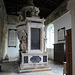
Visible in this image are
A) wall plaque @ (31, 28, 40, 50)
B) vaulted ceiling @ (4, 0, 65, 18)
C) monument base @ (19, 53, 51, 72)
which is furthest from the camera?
vaulted ceiling @ (4, 0, 65, 18)

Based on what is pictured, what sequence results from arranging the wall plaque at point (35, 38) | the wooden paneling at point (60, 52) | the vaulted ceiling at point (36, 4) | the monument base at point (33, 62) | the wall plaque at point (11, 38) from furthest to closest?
the wall plaque at point (11, 38) < the vaulted ceiling at point (36, 4) < the wooden paneling at point (60, 52) < the wall plaque at point (35, 38) < the monument base at point (33, 62)

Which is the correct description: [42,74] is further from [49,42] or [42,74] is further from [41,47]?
[49,42]

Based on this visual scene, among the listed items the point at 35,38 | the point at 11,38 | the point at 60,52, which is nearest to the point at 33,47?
the point at 35,38

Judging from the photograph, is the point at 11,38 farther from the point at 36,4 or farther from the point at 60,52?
the point at 60,52

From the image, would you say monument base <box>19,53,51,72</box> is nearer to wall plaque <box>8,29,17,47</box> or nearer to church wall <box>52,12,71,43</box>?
church wall <box>52,12,71,43</box>

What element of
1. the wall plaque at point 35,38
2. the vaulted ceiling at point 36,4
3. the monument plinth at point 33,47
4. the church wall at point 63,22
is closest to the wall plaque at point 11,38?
the vaulted ceiling at point 36,4

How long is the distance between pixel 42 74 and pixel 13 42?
6.64 m

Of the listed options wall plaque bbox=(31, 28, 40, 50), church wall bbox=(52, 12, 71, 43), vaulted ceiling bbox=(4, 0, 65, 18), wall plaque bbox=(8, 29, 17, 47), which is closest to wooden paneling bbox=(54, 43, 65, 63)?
church wall bbox=(52, 12, 71, 43)

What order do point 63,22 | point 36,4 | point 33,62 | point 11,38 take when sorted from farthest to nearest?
point 11,38, point 36,4, point 63,22, point 33,62

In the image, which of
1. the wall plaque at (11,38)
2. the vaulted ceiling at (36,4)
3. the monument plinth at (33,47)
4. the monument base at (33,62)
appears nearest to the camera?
the monument base at (33,62)

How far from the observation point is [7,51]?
992 cm

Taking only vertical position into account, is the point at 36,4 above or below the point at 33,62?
above

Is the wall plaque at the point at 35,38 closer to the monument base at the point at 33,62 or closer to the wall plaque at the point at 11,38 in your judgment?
the monument base at the point at 33,62

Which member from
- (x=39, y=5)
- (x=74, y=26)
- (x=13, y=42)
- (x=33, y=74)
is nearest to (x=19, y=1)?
(x=39, y=5)
